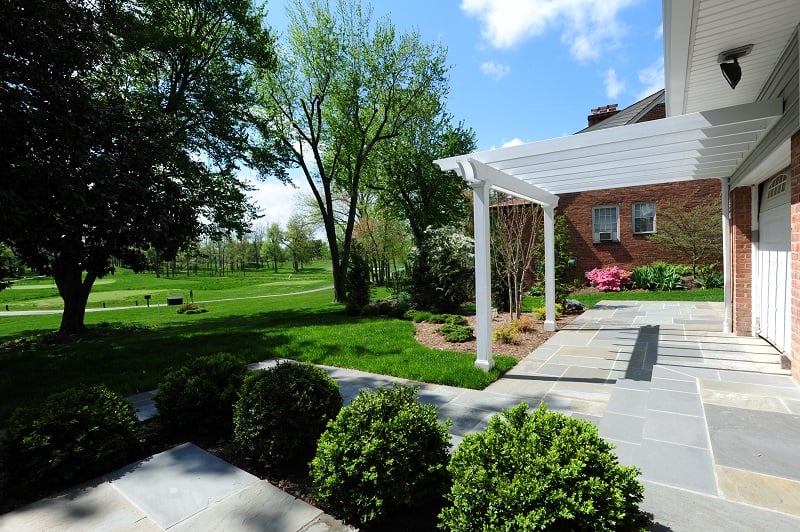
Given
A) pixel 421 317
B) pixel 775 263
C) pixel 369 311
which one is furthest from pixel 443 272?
pixel 775 263

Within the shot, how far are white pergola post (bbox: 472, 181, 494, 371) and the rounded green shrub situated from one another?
2522 mm

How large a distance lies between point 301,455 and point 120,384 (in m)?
3.57

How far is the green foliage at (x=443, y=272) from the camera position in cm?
1059

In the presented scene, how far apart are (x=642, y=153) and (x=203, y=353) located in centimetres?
742

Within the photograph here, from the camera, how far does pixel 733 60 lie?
10.5ft

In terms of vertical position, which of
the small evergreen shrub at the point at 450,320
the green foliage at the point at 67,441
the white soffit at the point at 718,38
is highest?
the white soffit at the point at 718,38

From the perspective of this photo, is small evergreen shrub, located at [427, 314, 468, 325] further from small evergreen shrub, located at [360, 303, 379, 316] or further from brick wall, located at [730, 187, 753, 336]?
brick wall, located at [730, 187, 753, 336]

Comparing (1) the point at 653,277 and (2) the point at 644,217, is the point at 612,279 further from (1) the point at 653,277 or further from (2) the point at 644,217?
(2) the point at 644,217

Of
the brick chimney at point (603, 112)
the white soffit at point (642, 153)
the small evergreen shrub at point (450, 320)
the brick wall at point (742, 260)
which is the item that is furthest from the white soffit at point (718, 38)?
the brick chimney at point (603, 112)

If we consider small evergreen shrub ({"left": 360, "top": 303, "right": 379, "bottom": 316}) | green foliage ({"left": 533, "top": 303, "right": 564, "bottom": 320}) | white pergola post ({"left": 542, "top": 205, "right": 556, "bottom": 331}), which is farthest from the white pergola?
small evergreen shrub ({"left": 360, "top": 303, "right": 379, "bottom": 316})

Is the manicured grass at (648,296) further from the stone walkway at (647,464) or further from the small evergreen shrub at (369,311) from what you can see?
the stone walkway at (647,464)

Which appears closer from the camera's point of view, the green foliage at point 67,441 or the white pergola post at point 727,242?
the green foliage at point 67,441

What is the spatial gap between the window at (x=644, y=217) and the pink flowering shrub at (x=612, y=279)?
1.87 metres

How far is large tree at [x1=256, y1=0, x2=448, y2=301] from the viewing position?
1412 cm
